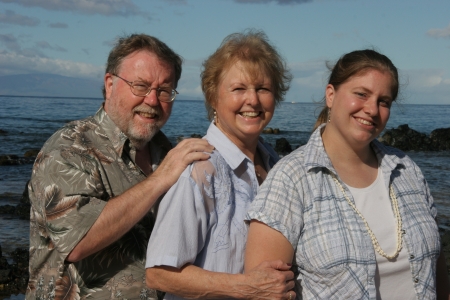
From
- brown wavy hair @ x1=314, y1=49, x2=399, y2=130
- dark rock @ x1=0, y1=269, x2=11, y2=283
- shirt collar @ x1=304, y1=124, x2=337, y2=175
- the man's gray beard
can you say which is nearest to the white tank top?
shirt collar @ x1=304, y1=124, x2=337, y2=175

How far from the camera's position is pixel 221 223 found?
3281 mm

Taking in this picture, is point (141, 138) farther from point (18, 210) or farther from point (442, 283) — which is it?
point (18, 210)

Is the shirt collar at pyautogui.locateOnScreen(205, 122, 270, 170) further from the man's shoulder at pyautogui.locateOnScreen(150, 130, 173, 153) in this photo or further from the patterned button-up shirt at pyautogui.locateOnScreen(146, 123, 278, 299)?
the man's shoulder at pyautogui.locateOnScreen(150, 130, 173, 153)

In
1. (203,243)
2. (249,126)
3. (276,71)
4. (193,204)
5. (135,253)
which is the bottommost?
(135,253)

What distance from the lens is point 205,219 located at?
321 cm

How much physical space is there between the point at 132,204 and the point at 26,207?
9081 millimetres

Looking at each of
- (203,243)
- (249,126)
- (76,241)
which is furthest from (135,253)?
(249,126)

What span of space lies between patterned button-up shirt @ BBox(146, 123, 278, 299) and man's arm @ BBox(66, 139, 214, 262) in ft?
0.44

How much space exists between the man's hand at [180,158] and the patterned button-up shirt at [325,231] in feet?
1.34

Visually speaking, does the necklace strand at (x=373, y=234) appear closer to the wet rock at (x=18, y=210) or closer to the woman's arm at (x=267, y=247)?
the woman's arm at (x=267, y=247)

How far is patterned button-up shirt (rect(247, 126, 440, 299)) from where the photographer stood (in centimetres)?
316

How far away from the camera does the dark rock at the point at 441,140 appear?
27.6 meters

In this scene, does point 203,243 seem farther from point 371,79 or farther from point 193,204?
point 371,79

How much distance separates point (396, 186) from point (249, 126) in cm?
94
